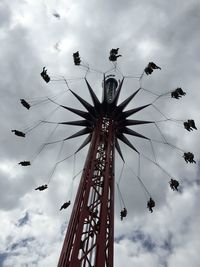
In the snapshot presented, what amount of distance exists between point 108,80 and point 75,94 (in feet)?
31.6

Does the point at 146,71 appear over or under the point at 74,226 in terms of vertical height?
over

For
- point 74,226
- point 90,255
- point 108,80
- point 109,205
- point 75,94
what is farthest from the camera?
point 108,80

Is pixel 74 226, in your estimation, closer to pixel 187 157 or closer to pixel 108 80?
pixel 187 157

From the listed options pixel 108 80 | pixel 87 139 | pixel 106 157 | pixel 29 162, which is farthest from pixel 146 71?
pixel 29 162

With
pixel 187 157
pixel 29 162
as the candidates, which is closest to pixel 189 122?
pixel 187 157

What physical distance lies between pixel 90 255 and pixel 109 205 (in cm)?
433

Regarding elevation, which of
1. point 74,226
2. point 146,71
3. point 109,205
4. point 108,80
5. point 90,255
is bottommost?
point 90,255

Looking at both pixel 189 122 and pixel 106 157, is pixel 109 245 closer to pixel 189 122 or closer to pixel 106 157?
pixel 106 157

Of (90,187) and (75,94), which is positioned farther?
(75,94)

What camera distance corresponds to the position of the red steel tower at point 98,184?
19.8 metres

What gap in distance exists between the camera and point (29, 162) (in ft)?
108

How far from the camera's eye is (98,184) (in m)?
24.7

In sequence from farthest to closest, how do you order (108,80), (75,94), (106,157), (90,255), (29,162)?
(108,80) → (29,162) → (75,94) → (106,157) → (90,255)

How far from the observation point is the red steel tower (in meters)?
19.8
